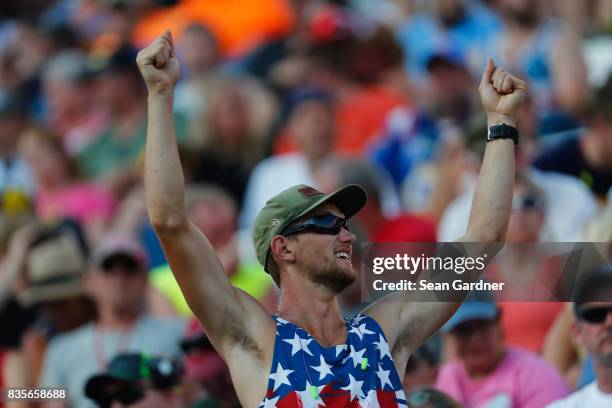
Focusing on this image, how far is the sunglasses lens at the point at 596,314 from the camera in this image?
621cm

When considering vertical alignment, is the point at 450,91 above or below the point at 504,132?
above

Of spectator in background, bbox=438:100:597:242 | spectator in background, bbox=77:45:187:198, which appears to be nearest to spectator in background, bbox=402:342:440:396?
spectator in background, bbox=438:100:597:242

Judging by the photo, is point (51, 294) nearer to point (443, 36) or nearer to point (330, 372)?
point (330, 372)

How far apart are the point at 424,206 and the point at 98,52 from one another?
15.0ft

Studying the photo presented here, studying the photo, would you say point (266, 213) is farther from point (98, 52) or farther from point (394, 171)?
point (98, 52)

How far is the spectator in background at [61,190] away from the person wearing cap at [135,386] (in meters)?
3.48

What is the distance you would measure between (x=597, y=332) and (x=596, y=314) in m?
0.08

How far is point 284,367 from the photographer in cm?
507

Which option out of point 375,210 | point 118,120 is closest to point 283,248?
point 375,210

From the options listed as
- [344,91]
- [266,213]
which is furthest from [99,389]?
[344,91]

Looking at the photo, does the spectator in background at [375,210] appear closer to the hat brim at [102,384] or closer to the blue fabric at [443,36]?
the hat brim at [102,384]

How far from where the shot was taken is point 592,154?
29.2 feet

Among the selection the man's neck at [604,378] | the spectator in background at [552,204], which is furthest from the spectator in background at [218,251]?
the man's neck at [604,378]

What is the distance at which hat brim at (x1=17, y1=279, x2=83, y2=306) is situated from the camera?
9.07 metres
